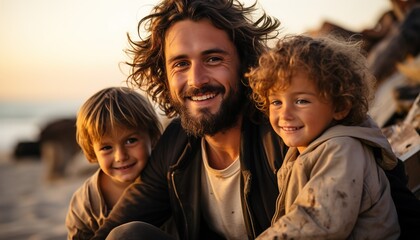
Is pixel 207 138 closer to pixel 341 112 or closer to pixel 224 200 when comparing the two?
pixel 224 200

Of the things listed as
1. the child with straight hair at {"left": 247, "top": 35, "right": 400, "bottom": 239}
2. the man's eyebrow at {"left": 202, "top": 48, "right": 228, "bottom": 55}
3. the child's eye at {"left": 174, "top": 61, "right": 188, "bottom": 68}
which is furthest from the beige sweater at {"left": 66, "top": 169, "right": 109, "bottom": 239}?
the child with straight hair at {"left": 247, "top": 35, "right": 400, "bottom": 239}

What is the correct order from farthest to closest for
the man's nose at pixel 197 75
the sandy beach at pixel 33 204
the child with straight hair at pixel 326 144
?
the sandy beach at pixel 33 204 < the man's nose at pixel 197 75 < the child with straight hair at pixel 326 144

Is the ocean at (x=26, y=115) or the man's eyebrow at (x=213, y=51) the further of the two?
the ocean at (x=26, y=115)

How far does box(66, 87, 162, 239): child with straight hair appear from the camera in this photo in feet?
9.86

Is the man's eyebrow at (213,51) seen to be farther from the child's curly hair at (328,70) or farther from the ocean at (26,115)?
the ocean at (26,115)

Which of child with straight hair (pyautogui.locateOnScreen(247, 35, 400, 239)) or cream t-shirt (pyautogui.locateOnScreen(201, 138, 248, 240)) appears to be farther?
cream t-shirt (pyautogui.locateOnScreen(201, 138, 248, 240))

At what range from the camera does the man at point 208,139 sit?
8.42 ft

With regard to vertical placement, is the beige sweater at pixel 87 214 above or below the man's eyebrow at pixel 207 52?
below

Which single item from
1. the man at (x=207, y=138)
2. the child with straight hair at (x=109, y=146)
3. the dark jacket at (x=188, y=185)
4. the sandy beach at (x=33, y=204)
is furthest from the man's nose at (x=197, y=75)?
the sandy beach at (x=33, y=204)

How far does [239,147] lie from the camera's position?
→ 2.64 metres

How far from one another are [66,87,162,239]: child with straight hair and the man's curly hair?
0.20 metres

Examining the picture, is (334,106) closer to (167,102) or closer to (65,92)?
(167,102)

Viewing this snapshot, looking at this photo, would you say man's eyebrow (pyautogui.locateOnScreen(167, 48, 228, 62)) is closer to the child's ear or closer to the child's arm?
the child's ear

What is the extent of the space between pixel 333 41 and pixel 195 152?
1205 millimetres
